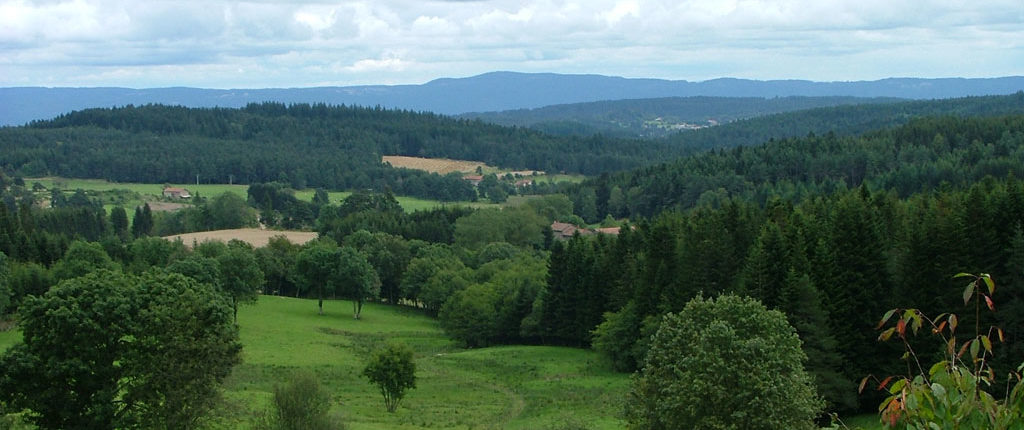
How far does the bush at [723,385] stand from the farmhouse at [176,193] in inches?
6351

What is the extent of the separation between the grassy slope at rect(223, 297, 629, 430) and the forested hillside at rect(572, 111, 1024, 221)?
61.8m

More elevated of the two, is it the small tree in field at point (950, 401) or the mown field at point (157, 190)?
the small tree in field at point (950, 401)

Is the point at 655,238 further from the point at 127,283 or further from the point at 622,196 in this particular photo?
the point at 622,196

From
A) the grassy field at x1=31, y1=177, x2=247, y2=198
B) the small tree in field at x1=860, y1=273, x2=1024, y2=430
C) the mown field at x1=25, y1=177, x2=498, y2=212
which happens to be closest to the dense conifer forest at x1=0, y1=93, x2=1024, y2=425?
the small tree in field at x1=860, y1=273, x2=1024, y2=430

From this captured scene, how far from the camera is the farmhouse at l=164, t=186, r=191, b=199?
17612cm

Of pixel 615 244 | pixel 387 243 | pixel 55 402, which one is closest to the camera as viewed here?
pixel 55 402

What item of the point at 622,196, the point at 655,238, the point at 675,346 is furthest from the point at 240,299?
the point at 622,196

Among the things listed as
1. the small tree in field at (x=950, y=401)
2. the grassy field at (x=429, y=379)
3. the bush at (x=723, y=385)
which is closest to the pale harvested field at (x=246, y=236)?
the grassy field at (x=429, y=379)

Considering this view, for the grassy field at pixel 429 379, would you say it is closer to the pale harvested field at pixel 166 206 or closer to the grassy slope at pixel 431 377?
the grassy slope at pixel 431 377

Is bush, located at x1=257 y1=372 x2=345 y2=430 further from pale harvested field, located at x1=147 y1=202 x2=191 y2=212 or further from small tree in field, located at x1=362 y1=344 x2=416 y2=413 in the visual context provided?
pale harvested field, located at x1=147 y1=202 x2=191 y2=212

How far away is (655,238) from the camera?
53.4 metres

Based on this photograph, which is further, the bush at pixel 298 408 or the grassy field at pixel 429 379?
the grassy field at pixel 429 379

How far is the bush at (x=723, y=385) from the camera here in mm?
25062

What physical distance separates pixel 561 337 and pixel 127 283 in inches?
1527
